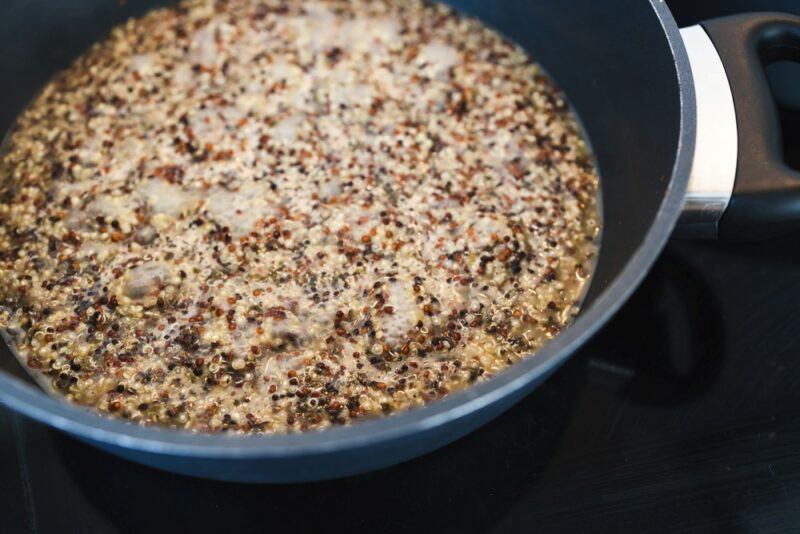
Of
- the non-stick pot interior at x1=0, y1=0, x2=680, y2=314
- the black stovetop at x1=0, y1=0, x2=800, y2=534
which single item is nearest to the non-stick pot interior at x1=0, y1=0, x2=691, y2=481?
the non-stick pot interior at x1=0, y1=0, x2=680, y2=314

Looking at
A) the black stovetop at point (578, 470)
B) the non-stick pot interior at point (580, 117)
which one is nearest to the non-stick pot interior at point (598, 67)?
the non-stick pot interior at point (580, 117)

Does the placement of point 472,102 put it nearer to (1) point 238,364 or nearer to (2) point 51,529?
(1) point 238,364

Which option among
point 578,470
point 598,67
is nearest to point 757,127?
point 598,67

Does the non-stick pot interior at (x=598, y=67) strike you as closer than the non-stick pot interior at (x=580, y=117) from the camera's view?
No

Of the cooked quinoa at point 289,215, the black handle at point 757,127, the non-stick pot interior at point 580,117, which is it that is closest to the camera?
the non-stick pot interior at point 580,117

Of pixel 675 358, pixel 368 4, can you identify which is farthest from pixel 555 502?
pixel 368 4

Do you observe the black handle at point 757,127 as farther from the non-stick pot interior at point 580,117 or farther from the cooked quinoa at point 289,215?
the cooked quinoa at point 289,215
